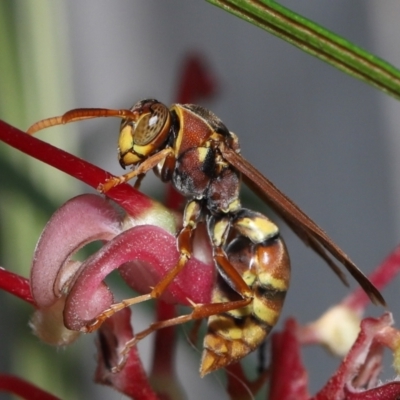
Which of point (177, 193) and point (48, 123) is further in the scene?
point (177, 193)

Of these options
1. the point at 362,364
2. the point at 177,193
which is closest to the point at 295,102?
the point at 177,193

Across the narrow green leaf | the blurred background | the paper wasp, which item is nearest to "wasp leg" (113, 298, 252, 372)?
the paper wasp

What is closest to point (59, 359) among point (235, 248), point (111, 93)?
point (235, 248)

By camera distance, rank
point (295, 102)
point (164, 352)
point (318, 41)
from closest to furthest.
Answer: point (318, 41) → point (164, 352) → point (295, 102)

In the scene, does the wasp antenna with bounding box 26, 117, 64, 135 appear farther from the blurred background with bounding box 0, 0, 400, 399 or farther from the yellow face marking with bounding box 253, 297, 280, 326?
the blurred background with bounding box 0, 0, 400, 399

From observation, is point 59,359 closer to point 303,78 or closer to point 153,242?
point 153,242

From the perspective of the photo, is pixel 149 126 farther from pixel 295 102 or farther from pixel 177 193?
pixel 295 102
